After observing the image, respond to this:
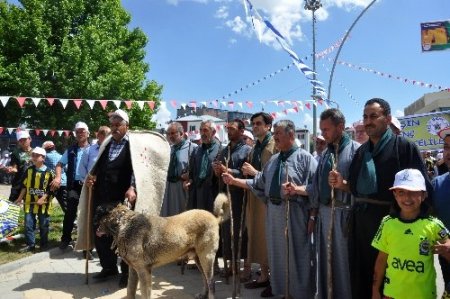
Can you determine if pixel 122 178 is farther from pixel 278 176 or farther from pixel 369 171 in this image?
pixel 369 171

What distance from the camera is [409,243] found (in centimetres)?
305

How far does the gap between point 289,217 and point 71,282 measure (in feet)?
11.1

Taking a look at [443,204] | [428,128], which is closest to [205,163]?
[443,204]

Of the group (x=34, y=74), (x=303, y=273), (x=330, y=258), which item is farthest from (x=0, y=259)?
(x=34, y=74)

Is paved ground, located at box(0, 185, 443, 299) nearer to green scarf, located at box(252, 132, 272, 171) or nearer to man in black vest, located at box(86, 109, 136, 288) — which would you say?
man in black vest, located at box(86, 109, 136, 288)

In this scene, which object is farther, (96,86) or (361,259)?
(96,86)

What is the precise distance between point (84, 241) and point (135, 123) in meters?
18.1

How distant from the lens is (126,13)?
23984mm

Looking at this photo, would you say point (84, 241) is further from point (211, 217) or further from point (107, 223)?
point (211, 217)

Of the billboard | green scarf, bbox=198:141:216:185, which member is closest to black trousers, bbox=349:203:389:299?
green scarf, bbox=198:141:216:185

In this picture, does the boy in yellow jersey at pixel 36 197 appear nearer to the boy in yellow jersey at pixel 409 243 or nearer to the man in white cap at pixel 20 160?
the man in white cap at pixel 20 160

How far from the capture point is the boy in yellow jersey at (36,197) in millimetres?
7492

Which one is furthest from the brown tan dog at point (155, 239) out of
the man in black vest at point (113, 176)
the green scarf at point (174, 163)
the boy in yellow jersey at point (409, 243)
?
the green scarf at point (174, 163)

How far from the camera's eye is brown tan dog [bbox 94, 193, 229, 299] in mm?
4609
